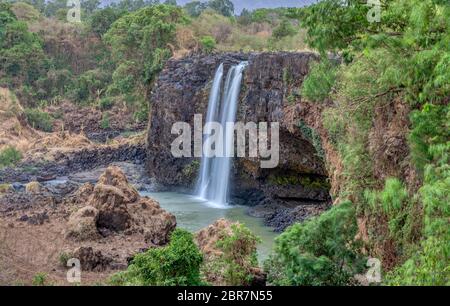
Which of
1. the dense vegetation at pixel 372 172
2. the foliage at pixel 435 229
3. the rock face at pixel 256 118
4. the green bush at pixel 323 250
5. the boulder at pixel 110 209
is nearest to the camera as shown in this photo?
the foliage at pixel 435 229

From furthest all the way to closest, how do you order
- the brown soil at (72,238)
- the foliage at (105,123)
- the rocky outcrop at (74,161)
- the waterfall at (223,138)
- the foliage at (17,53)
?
the foliage at (17,53) < the foliage at (105,123) < the rocky outcrop at (74,161) < the waterfall at (223,138) < the brown soil at (72,238)

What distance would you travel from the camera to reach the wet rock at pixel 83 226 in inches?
616

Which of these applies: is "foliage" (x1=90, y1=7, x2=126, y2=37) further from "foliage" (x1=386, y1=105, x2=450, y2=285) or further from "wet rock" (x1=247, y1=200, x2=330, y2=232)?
"foliage" (x1=386, y1=105, x2=450, y2=285)

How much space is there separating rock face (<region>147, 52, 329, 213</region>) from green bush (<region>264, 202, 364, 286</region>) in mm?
10972

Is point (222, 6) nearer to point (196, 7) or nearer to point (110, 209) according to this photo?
point (196, 7)

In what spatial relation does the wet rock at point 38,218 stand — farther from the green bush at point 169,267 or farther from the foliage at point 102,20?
the foliage at point 102,20

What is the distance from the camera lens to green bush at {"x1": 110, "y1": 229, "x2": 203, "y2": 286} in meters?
9.78

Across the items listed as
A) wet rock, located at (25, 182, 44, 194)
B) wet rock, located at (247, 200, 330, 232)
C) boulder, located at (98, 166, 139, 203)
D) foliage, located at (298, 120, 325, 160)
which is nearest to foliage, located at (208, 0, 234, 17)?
wet rock, located at (25, 182, 44, 194)

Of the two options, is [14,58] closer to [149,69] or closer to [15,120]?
[15,120]

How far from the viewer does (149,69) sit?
30.9 meters

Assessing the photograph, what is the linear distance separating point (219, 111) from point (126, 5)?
152 feet

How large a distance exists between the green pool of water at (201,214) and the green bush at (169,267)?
626 cm

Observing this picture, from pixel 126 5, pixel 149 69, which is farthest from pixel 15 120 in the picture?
pixel 126 5

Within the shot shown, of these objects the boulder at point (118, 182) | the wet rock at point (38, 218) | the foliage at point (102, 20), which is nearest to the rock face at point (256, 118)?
the boulder at point (118, 182)
